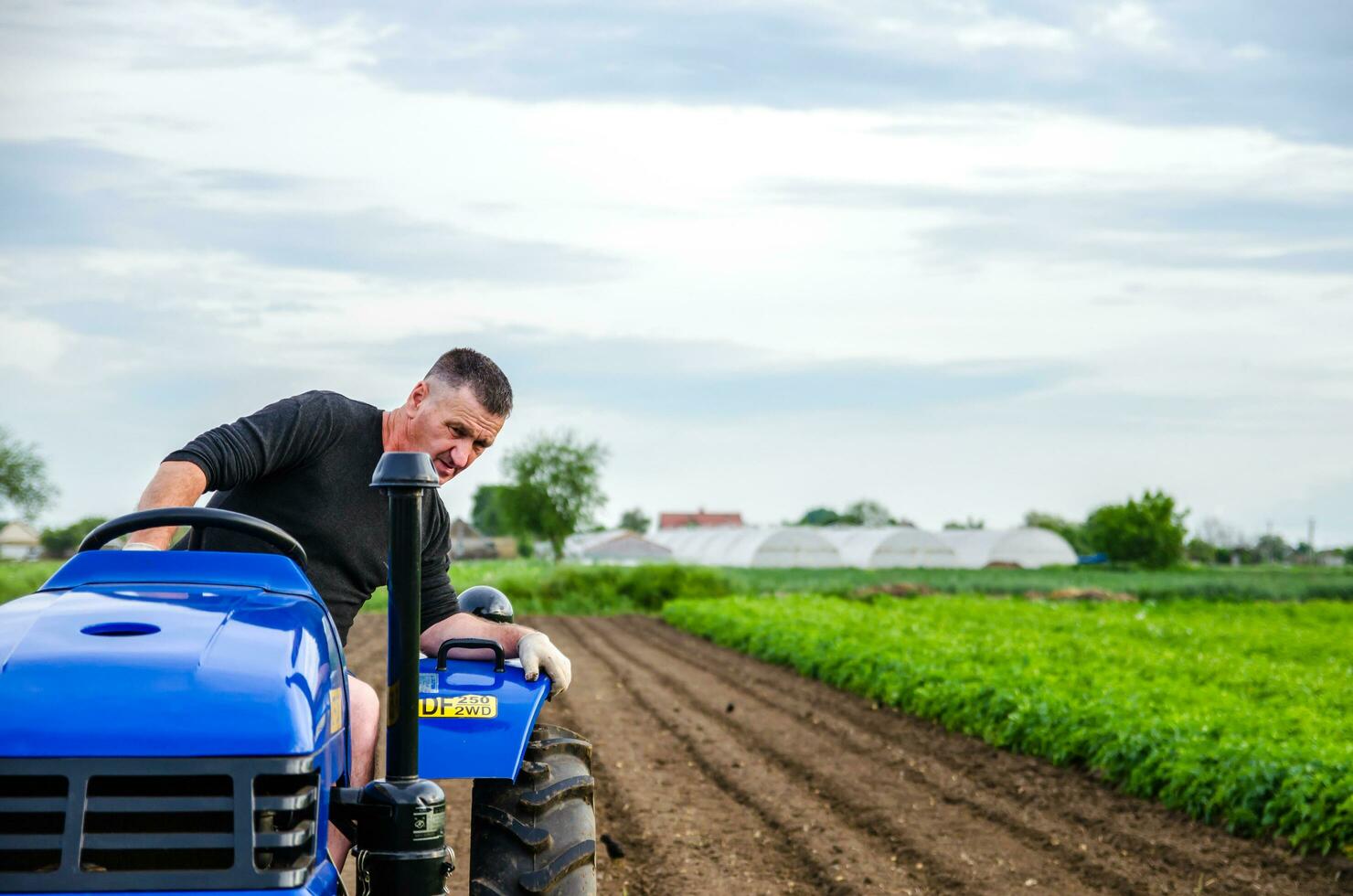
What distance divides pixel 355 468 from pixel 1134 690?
855 centimetres

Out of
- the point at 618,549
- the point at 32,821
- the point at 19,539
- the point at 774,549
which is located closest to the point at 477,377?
the point at 32,821

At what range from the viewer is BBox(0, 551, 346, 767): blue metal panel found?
229 centimetres

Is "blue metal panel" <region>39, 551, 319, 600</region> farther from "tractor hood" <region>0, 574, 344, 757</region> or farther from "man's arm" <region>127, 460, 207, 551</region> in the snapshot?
"man's arm" <region>127, 460, 207, 551</region>

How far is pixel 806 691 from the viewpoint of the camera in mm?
14055

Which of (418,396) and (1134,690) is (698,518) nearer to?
(1134,690)

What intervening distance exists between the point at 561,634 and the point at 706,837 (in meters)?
15.5

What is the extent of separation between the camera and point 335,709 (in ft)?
9.13

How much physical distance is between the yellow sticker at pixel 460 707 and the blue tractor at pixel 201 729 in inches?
14.2

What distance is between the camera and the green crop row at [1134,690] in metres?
7.82

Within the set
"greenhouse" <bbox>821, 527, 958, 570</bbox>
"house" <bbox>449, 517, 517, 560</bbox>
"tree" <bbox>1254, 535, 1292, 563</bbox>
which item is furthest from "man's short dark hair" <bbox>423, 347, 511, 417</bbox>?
"tree" <bbox>1254, 535, 1292, 563</bbox>

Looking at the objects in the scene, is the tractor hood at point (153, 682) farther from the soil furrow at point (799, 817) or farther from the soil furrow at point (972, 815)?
the soil furrow at point (972, 815)

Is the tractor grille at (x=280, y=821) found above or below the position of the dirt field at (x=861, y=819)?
above

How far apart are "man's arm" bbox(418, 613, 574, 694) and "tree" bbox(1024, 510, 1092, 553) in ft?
239

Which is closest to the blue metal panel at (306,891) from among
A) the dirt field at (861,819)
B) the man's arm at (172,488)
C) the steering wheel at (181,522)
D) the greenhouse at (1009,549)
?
the steering wheel at (181,522)
